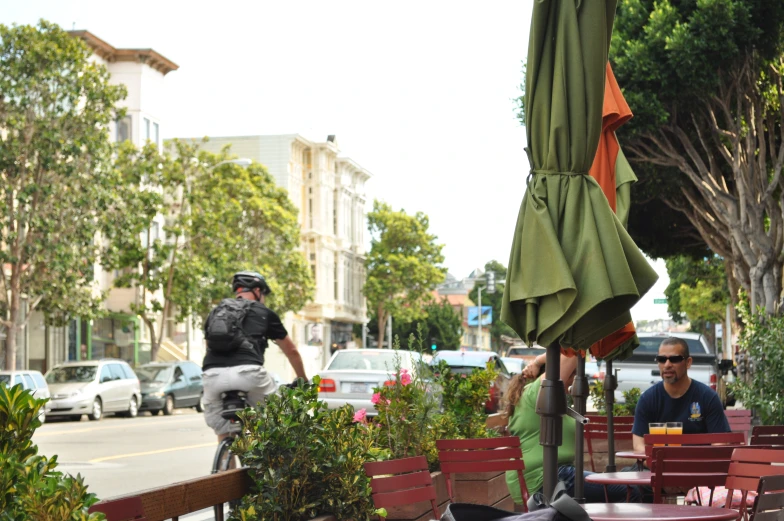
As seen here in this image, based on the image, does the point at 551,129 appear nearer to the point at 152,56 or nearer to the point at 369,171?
the point at 152,56

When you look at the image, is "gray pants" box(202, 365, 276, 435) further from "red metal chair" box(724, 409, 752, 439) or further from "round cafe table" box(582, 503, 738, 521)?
"red metal chair" box(724, 409, 752, 439)

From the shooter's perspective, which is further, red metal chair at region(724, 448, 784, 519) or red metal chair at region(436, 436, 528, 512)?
red metal chair at region(436, 436, 528, 512)

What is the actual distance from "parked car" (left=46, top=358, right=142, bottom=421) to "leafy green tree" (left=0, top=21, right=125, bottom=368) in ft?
5.40

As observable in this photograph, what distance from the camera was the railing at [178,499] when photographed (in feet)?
14.6

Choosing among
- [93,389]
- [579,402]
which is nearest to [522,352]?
[93,389]

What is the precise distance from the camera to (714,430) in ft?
28.8

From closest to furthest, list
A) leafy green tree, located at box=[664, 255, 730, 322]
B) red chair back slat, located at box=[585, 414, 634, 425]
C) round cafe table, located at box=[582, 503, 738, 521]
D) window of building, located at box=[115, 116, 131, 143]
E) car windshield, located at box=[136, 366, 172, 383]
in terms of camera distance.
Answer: round cafe table, located at box=[582, 503, 738, 521]
red chair back slat, located at box=[585, 414, 634, 425]
car windshield, located at box=[136, 366, 172, 383]
window of building, located at box=[115, 116, 131, 143]
leafy green tree, located at box=[664, 255, 730, 322]

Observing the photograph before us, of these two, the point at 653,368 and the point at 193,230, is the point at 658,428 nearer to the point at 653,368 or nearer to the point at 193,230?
the point at 653,368

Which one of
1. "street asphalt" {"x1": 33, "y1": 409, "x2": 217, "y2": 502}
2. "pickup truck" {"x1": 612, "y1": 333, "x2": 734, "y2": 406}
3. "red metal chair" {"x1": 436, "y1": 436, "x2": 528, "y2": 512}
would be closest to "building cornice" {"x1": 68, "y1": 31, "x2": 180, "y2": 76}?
"street asphalt" {"x1": 33, "y1": 409, "x2": 217, "y2": 502}

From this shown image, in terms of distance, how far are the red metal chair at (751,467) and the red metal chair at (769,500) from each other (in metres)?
0.98

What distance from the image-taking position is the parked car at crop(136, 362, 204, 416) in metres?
38.2

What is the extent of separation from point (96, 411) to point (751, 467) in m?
30.0

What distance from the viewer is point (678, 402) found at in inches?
351

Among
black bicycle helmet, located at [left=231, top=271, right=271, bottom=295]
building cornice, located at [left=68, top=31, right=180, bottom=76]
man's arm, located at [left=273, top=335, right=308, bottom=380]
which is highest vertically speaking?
building cornice, located at [left=68, top=31, right=180, bottom=76]
